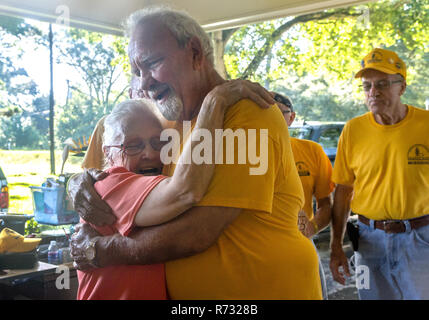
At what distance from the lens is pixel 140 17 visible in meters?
1.39

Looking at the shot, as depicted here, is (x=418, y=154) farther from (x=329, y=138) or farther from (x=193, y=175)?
(x=329, y=138)

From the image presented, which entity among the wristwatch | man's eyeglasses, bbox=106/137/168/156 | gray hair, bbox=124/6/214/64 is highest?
gray hair, bbox=124/6/214/64

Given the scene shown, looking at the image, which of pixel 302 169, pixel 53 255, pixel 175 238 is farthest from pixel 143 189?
pixel 302 169

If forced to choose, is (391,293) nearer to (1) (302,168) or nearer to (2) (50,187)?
(1) (302,168)

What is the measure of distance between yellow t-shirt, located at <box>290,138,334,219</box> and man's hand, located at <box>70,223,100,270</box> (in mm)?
1869

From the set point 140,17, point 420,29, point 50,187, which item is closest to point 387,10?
point 420,29

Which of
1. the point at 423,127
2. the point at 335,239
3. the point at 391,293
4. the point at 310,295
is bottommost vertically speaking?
the point at 391,293

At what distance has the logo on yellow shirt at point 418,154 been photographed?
2684 millimetres

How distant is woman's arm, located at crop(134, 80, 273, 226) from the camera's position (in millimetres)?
1139

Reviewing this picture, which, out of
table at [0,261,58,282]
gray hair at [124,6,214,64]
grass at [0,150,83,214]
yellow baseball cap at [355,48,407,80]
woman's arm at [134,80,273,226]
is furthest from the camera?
grass at [0,150,83,214]

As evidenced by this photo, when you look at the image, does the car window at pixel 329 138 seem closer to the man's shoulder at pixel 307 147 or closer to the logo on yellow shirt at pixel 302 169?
the man's shoulder at pixel 307 147

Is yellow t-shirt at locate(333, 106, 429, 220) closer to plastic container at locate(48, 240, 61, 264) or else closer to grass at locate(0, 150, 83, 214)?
plastic container at locate(48, 240, 61, 264)

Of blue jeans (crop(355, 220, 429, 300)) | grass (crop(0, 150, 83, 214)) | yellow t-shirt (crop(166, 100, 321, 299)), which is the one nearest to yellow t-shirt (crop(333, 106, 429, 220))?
blue jeans (crop(355, 220, 429, 300))
